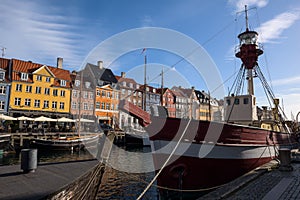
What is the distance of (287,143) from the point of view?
18.9 metres

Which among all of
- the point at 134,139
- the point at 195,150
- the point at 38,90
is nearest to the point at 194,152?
the point at 195,150

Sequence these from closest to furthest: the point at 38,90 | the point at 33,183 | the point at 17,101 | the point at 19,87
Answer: the point at 33,183, the point at 17,101, the point at 19,87, the point at 38,90

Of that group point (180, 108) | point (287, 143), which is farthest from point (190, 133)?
point (180, 108)

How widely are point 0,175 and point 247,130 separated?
11.1 metres

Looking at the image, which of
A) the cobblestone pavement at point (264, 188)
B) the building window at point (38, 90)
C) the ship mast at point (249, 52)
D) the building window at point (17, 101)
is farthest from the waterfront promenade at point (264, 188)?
the building window at point (38, 90)

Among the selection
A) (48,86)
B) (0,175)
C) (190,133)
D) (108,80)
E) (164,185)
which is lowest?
(164,185)

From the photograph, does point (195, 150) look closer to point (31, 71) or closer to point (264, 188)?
point (264, 188)

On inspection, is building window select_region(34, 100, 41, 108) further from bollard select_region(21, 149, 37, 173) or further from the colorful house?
bollard select_region(21, 149, 37, 173)

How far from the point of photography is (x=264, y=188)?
341 inches

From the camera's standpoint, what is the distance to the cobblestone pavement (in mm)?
7617

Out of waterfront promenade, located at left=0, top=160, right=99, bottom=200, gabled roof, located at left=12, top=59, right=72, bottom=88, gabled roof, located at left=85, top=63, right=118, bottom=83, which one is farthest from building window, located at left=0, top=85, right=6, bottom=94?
waterfront promenade, located at left=0, top=160, right=99, bottom=200

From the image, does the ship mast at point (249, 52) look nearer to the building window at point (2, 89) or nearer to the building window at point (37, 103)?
the building window at point (37, 103)

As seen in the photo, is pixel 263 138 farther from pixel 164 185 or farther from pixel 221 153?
pixel 164 185

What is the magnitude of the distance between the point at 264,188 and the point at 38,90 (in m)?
41.6
